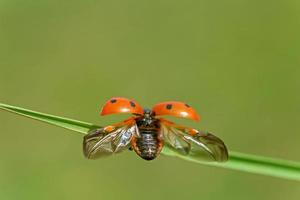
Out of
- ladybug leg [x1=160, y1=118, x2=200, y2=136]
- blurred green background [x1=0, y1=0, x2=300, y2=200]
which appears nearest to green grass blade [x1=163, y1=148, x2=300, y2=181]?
ladybug leg [x1=160, y1=118, x2=200, y2=136]

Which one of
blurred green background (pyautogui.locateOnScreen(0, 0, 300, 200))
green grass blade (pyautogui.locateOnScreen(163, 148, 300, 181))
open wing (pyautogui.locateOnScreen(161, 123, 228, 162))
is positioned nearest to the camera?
green grass blade (pyautogui.locateOnScreen(163, 148, 300, 181))

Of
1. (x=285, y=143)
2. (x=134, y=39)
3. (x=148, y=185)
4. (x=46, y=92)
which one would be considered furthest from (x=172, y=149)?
(x=134, y=39)

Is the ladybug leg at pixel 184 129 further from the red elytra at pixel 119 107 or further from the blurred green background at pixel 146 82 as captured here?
the blurred green background at pixel 146 82

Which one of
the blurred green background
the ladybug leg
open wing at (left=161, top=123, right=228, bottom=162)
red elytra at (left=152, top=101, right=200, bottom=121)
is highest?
the blurred green background

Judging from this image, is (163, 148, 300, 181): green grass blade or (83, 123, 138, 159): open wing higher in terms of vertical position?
(83, 123, 138, 159): open wing

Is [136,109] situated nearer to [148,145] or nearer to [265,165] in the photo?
[148,145]

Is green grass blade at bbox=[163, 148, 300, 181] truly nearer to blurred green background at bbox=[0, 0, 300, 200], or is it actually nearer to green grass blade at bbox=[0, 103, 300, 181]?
green grass blade at bbox=[0, 103, 300, 181]
